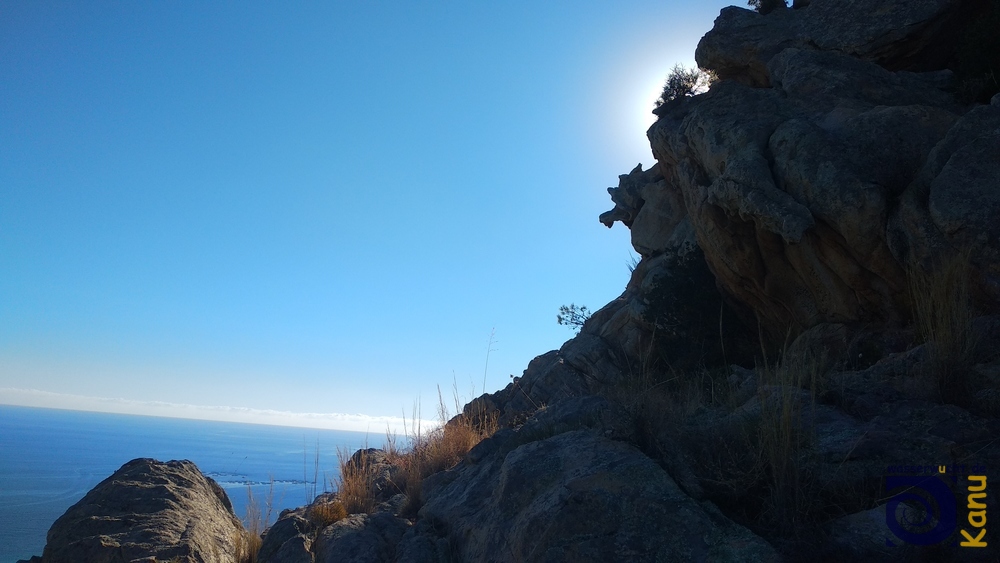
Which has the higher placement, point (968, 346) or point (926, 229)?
point (926, 229)

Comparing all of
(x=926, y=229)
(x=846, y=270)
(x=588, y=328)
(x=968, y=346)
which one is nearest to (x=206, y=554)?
(x=968, y=346)

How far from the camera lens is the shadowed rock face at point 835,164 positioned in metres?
9.29

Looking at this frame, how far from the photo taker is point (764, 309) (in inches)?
550

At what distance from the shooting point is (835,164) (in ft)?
36.6

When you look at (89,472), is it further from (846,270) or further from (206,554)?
(846,270)

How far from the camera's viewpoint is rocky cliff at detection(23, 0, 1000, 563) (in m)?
3.98

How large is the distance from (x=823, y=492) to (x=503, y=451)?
3.12m

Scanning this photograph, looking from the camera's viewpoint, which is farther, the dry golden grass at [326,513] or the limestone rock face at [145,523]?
the dry golden grass at [326,513]

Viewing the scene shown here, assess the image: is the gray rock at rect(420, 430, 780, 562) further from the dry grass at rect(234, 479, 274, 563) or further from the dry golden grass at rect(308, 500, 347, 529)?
the dry grass at rect(234, 479, 274, 563)

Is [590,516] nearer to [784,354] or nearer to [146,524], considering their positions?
[784,354]

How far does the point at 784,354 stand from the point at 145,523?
615cm

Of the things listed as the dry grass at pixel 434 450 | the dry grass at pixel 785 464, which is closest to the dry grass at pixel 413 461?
the dry grass at pixel 434 450

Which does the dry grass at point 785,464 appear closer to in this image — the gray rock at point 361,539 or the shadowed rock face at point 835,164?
the gray rock at point 361,539

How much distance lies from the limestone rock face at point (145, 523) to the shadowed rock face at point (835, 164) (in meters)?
9.63
